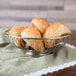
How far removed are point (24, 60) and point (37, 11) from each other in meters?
1.36

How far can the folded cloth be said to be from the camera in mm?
586

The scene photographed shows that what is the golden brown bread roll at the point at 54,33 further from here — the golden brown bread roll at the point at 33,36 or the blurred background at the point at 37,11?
the blurred background at the point at 37,11

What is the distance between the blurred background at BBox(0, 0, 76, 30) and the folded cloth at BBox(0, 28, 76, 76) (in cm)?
119

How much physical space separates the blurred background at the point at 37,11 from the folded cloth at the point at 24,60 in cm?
119

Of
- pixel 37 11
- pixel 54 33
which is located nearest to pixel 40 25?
pixel 54 33

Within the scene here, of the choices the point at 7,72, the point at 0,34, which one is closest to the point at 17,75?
the point at 7,72

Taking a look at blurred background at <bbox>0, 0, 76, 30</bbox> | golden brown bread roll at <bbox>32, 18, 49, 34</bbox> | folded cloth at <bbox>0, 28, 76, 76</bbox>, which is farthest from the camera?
blurred background at <bbox>0, 0, 76, 30</bbox>

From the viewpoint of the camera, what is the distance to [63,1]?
6.19 ft

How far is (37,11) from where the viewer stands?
1967 millimetres

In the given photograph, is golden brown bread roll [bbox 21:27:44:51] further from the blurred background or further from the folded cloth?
the blurred background

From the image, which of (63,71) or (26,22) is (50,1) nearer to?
(26,22)

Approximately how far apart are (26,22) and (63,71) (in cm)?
147

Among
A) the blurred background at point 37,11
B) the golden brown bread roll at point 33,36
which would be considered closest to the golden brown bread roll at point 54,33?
the golden brown bread roll at point 33,36

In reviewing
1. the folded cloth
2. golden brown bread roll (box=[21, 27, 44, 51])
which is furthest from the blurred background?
golden brown bread roll (box=[21, 27, 44, 51])
